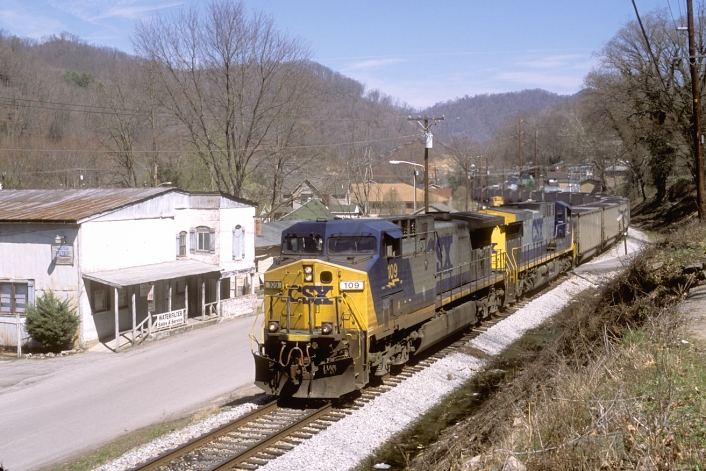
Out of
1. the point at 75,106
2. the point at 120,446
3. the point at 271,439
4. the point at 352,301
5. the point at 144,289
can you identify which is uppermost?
the point at 75,106

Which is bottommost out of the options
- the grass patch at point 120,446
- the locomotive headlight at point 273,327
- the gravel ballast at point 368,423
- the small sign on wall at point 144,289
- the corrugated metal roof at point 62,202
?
the grass patch at point 120,446

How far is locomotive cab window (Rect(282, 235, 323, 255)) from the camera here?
43.3 feet

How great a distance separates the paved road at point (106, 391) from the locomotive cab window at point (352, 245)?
4.17 meters

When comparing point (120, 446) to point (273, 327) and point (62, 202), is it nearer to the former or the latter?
point (273, 327)

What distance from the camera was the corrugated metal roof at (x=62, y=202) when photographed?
74.6 feet

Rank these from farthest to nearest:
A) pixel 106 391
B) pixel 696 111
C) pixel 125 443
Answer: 1. pixel 696 111
2. pixel 106 391
3. pixel 125 443

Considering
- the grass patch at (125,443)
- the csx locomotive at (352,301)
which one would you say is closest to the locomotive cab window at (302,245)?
the csx locomotive at (352,301)

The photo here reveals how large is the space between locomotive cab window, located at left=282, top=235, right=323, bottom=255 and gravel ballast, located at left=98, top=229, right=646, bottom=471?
128 inches

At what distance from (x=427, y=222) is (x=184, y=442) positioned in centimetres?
759

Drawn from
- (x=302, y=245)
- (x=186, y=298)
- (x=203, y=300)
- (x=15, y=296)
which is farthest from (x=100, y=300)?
(x=302, y=245)

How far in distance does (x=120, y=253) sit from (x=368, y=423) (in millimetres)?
15520

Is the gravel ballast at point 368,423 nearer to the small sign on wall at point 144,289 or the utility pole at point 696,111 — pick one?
the small sign on wall at point 144,289

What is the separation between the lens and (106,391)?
16391mm

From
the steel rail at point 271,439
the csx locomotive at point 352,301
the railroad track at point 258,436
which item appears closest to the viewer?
the steel rail at point 271,439
